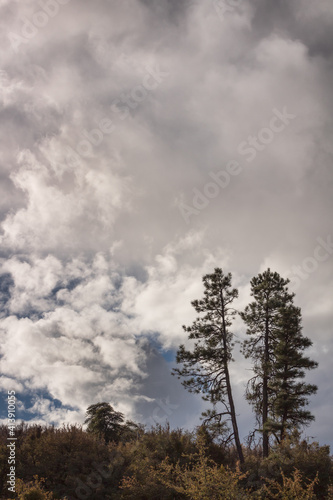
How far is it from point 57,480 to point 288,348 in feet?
47.4

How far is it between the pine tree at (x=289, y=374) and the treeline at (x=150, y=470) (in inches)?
146

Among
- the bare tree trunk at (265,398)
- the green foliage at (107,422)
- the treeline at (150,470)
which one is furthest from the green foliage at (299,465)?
the green foliage at (107,422)

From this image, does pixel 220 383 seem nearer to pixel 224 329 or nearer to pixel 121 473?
pixel 224 329

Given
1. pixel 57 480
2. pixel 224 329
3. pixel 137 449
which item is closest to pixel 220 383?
pixel 224 329

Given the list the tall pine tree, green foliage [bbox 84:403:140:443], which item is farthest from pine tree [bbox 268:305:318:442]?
green foliage [bbox 84:403:140:443]

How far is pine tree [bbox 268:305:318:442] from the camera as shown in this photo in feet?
61.4

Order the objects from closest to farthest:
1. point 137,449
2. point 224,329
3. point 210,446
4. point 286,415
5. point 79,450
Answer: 1. point 79,450
2. point 137,449
3. point 210,446
4. point 286,415
5. point 224,329

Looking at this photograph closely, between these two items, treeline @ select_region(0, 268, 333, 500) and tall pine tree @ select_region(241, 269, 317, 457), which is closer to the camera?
treeline @ select_region(0, 268, 333, 500)

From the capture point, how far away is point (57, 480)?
11.3 meters

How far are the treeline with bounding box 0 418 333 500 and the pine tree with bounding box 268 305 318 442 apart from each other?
146 inches

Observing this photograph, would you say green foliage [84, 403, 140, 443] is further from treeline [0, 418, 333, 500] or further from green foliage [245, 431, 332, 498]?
green foliage [245, 431, 332, 498]

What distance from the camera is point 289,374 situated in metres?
19.5


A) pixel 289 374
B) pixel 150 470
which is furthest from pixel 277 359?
pixel 150 470

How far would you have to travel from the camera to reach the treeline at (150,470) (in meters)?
8.45
